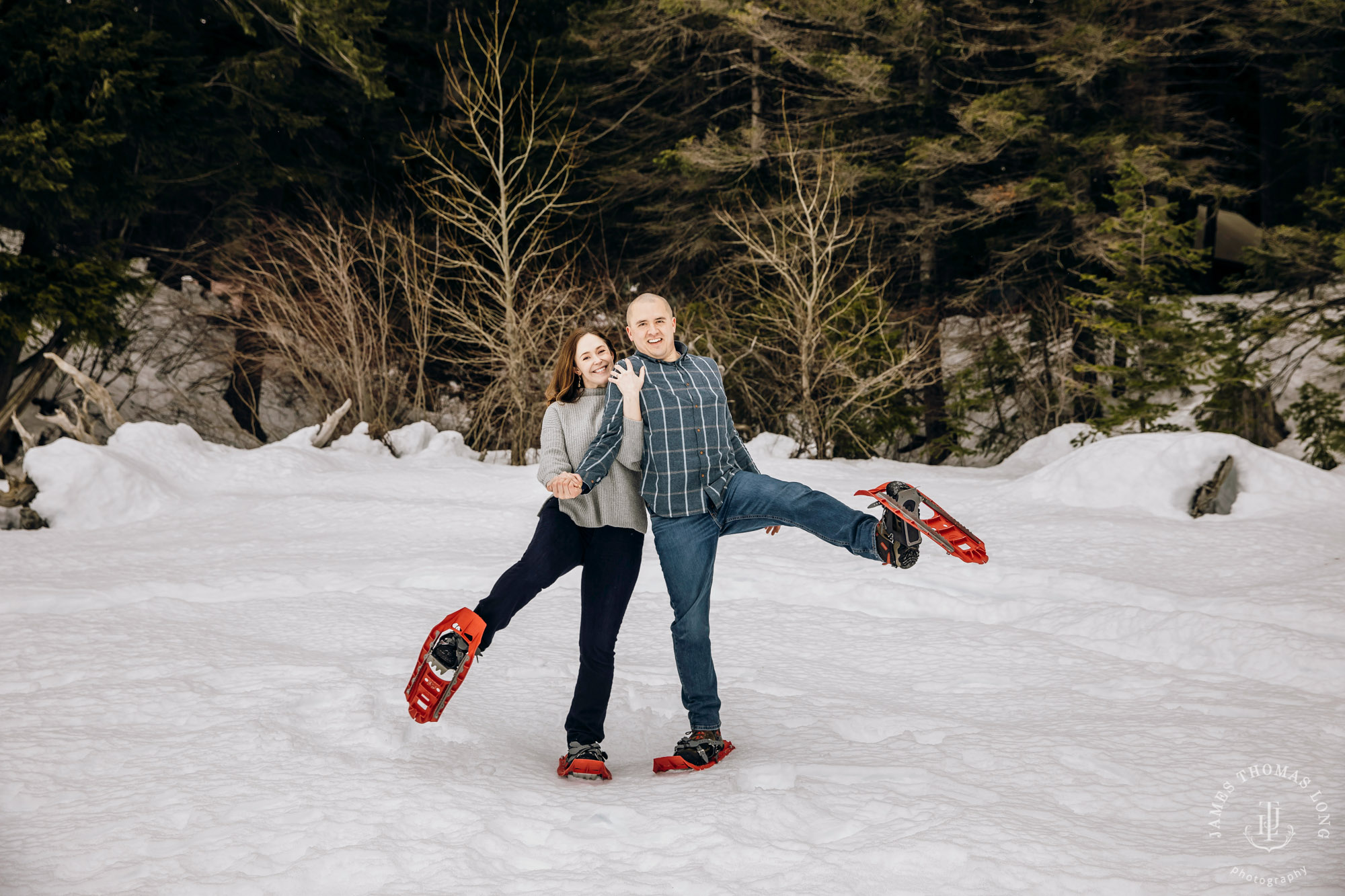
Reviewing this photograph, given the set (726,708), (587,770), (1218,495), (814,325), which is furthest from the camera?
(814,325)

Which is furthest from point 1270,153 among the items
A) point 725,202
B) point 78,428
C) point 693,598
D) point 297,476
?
point 78,428

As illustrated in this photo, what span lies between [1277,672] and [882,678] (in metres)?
1.63

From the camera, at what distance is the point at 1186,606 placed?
448 centimetres

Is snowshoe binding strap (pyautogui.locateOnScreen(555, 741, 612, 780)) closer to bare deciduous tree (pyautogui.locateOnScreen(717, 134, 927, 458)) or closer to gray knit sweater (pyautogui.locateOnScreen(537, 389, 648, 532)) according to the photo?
gray knit sweater (pyautogui.locateOnScreen(537, 389, 648, 532))

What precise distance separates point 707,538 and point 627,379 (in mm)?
561

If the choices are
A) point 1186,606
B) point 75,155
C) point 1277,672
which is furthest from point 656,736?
point 75,155

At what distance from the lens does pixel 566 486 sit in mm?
2658

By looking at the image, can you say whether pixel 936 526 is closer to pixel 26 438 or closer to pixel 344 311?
pixel 26 438

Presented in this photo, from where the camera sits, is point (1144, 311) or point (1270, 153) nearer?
point (1144, 311)

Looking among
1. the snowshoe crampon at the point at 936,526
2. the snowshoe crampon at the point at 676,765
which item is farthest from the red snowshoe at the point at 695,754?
the snowshoe crampon at the point at 936,526

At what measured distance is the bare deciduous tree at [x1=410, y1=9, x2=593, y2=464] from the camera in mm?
10523

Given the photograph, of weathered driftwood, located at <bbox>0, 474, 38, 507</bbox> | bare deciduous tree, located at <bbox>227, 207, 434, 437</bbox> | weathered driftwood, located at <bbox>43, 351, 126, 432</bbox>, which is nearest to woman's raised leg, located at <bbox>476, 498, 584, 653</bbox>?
weathered driftwood, located at <bbox>0, 474, 38, 507</bbox>

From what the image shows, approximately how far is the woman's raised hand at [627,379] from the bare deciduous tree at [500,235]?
7.34m

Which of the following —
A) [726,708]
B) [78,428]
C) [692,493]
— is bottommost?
[726,708]
